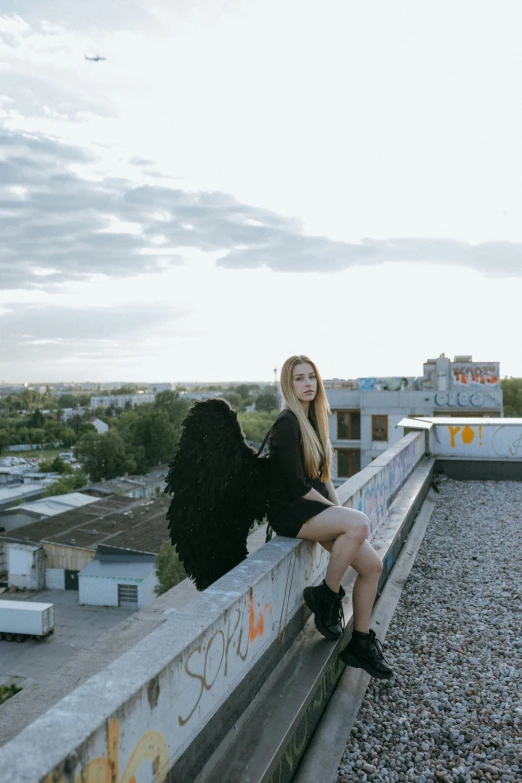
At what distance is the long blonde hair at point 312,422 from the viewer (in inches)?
150

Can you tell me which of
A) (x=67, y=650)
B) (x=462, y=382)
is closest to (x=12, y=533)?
(x=67, y=650)

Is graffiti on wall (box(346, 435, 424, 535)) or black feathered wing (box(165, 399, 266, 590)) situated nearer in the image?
black feathered wing (box(165, 399, 266, 590))

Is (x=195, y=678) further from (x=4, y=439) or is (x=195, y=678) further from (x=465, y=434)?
(x=4, y=439)

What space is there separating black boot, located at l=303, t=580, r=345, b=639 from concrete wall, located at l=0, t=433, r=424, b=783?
0.14 m

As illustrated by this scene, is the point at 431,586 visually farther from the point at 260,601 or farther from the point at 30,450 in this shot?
the point at 30,450

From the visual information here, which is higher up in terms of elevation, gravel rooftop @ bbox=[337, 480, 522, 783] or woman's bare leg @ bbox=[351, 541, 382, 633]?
woman's bare leg @ bbox=[351, 541, 382, 633]

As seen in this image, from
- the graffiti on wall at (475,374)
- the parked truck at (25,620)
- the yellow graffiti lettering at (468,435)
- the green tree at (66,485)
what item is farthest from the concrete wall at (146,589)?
the green tree at (66,485)

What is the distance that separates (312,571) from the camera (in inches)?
161

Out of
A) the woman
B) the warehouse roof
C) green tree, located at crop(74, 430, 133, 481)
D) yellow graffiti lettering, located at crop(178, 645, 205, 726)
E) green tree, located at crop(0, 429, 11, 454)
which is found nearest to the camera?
yellow graffiti lettering, located at crop(178, 645, 205, 726)

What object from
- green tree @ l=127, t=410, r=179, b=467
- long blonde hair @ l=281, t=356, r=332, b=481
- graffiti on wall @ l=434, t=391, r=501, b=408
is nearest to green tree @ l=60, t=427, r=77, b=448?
green tree @ l=127, t=410, r=179, b=467

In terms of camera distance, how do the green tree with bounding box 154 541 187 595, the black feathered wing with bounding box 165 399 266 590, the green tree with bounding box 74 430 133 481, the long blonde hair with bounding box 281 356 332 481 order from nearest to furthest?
the black feathered wing with bounding box 165 399 266 590
the long blonde hair with bounding box 281 356 332 481
the green tree with bounding box 154 541 187 595
the green tree with bounding box 74 430 133 481

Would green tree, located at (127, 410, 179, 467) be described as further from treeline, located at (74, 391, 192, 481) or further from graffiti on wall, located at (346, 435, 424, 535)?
graffiti on wall, located at (346, 435, 424, 535)

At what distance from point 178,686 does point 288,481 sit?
64.7 inches

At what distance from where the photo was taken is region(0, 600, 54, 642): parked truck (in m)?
28.2
